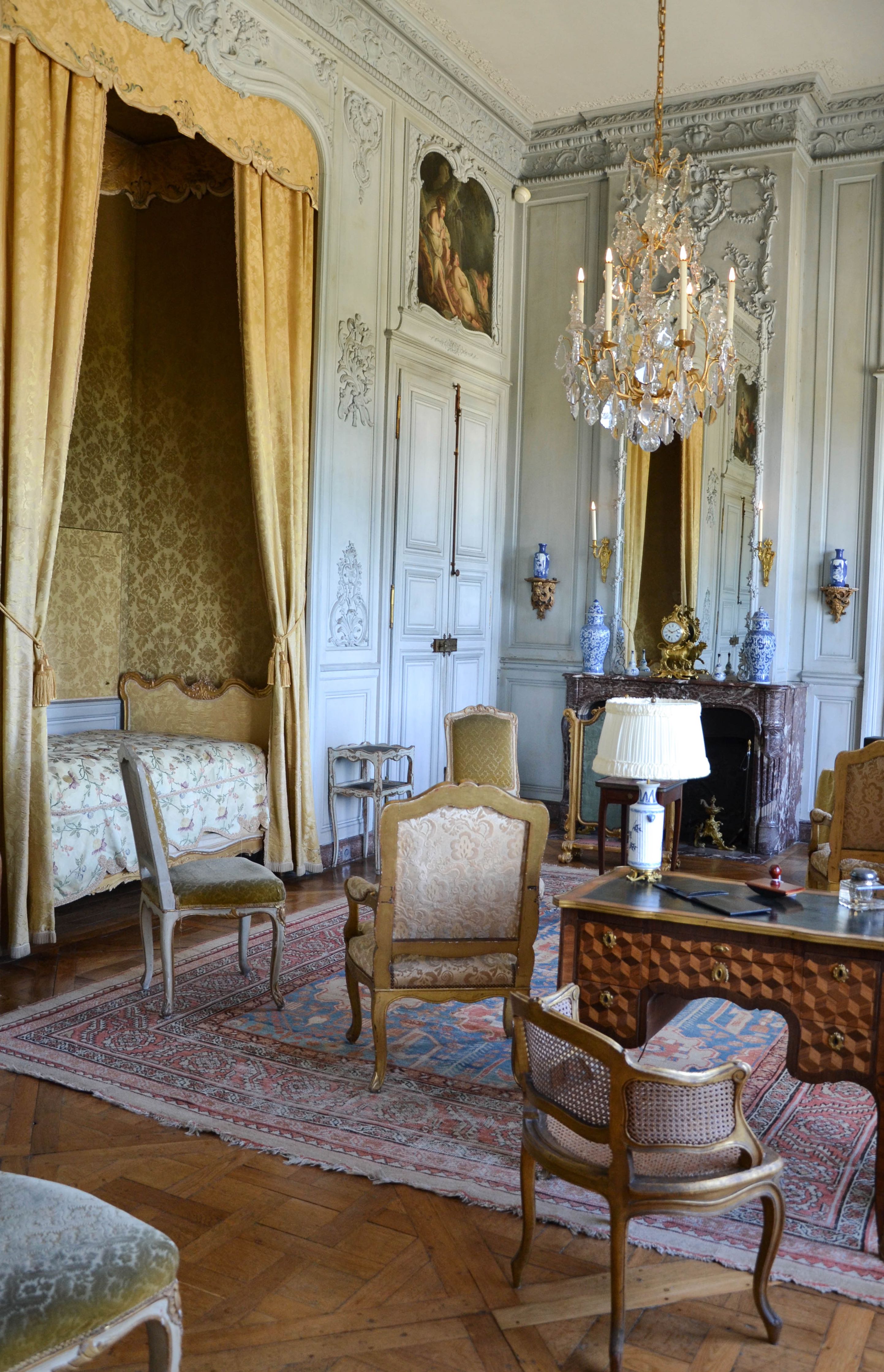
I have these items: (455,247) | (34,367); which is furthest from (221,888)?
(455,247)

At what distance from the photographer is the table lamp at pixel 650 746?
3.05 meters

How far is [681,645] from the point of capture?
24.2 feet

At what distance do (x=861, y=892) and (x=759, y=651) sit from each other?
434 cm

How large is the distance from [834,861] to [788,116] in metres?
5.09

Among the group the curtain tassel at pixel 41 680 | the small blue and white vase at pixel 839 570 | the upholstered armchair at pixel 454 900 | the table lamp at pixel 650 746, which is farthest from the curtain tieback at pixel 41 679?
the small blue and white vase at pixel 839 570

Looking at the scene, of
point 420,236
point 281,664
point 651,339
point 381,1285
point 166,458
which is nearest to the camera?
point 381,1285

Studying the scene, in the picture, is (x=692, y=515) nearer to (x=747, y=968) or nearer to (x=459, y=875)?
(x=459, y=875)

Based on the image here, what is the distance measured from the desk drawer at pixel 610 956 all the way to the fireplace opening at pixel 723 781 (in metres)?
4.44

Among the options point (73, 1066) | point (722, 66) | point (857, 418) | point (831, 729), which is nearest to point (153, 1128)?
point (73, 1066)

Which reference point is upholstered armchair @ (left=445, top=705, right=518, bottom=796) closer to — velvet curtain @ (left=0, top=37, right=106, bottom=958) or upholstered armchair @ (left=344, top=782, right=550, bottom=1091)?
velvet curtain @ (left=0, top=37, right=106, bottom=958)

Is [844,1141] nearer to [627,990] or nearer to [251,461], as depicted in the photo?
[627,990]

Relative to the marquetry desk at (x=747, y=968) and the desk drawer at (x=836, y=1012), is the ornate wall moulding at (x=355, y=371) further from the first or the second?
the desk drawer at (x=836, y=1012)

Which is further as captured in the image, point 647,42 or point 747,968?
point 647,42

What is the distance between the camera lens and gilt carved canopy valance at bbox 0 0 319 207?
4309 millimetres
